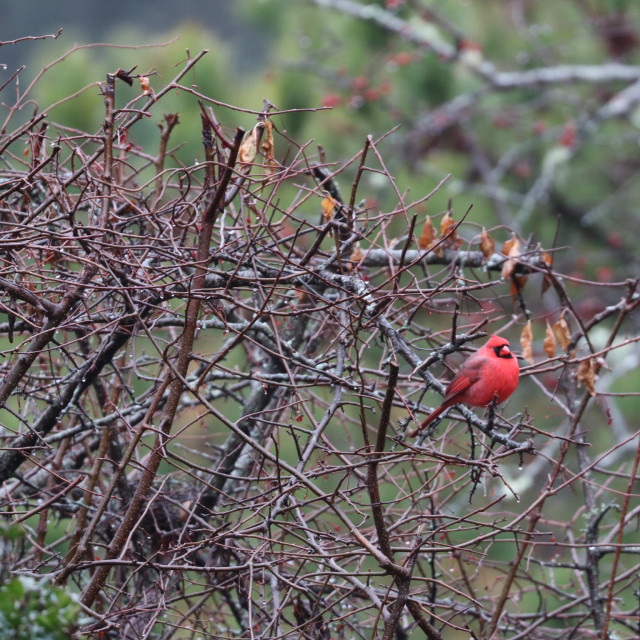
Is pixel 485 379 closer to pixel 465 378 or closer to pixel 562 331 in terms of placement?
pixel 465 378

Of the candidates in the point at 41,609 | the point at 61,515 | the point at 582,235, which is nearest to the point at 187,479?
the point at 61,515

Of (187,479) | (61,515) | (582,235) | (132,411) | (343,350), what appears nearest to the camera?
(343,350)

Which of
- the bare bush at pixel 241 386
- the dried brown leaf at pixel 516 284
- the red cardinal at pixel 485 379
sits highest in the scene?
the dried brown leaf at pixel 516 284

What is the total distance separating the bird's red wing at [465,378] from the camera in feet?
10.2

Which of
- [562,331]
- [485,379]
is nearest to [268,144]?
[485,379]

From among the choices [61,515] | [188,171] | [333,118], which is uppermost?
[333,118]

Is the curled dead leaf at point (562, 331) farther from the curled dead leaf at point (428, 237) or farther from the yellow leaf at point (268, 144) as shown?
the yellow leaf at point (268, 144)

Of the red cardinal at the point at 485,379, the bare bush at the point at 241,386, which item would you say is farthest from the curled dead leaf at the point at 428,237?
the red cardinal at the point at 485,379

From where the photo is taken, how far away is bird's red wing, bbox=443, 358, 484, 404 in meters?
3.11

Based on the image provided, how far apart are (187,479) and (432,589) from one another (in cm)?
127

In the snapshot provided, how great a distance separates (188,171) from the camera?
2643 millimetres

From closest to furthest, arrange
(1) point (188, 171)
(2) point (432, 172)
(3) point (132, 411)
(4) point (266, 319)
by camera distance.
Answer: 1. (1) point (188, 171)
2. (3) point (132, 411)
3. (4) point (266, 319)
4. (2) point (432, 172)

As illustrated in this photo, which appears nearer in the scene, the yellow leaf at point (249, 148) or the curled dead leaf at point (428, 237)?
the yellow leaf at point (249, 148)

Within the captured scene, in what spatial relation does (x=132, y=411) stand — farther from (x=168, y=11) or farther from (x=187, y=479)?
(x=168, y=11)
